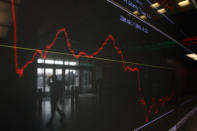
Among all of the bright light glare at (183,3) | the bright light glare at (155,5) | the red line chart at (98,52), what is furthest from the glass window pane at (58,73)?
the bright light glare at (183,3)

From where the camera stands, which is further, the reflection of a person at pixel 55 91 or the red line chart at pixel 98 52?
the reflection of a person at pixel 55 91

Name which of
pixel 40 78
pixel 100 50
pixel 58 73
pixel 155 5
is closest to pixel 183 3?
pixel 155 5

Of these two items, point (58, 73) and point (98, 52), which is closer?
point (58, 73)

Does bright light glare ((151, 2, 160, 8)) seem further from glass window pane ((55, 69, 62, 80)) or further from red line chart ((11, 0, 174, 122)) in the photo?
glass window pane ((55, 69, 62, 80))

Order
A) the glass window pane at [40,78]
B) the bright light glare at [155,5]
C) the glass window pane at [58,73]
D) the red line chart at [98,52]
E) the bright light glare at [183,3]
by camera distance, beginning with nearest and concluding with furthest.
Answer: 1. the red line chart at [98,52]
2. the glass window pane at [40,78]
3. the glass window pane at [58,73]
4. the bright light glare at [155,5]
5. the bright light glare at [183,3]

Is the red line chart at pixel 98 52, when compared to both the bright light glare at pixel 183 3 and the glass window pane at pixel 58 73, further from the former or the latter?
the bright light glare at pixel 183 3

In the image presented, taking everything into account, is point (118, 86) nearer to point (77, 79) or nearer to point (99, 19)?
point (77, 79)

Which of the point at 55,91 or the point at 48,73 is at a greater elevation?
the point at 48,73

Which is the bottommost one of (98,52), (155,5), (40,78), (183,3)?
(40,78)

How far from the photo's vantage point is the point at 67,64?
43.1 inches

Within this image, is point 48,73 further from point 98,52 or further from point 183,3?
point 183,3

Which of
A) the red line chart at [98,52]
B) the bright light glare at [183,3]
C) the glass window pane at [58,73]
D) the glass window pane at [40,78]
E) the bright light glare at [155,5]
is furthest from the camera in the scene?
the bright light glare at [183,3]

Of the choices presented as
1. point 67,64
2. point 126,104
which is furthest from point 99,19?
point 126,104

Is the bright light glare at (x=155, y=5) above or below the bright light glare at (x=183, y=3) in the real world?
below
